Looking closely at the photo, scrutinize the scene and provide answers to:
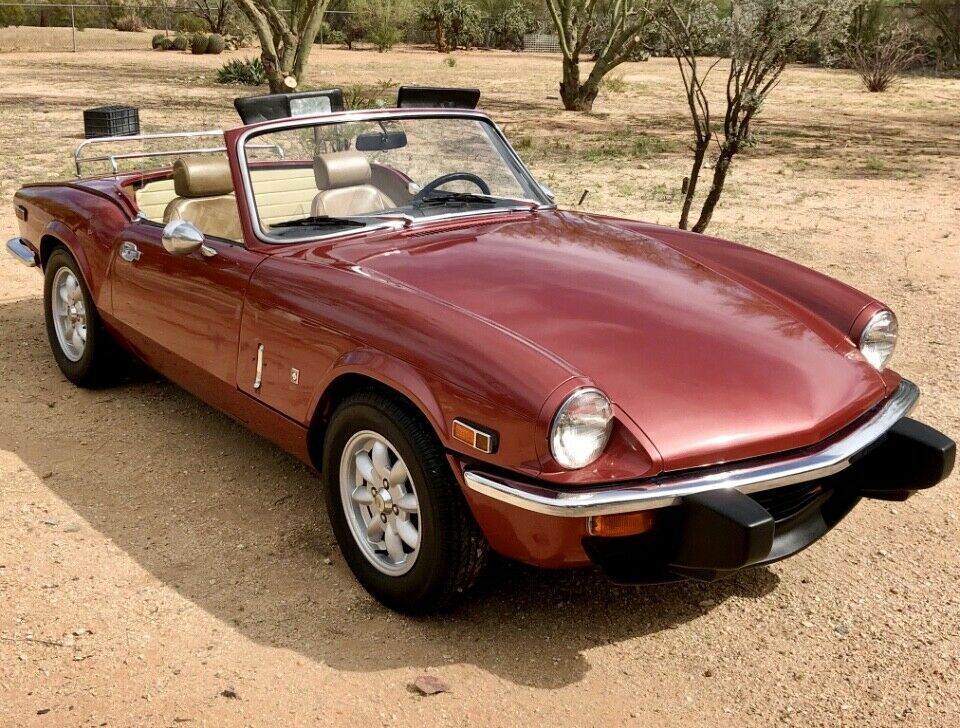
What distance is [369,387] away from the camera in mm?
3082

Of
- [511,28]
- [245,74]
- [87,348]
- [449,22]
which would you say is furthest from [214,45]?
[87,348]

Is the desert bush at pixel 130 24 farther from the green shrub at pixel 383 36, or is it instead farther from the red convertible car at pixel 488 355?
the red convertible car at pixel 488 355

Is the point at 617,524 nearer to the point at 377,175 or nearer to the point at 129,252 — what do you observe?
the point at 377,175

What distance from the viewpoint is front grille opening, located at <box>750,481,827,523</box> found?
282 cm

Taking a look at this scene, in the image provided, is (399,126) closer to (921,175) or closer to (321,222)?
(321,222)

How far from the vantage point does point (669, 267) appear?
366cm

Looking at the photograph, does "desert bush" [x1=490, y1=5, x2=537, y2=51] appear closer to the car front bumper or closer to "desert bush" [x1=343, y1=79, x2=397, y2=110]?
"desert bush" [x1=343, y1=79, x2=397, y2=110]

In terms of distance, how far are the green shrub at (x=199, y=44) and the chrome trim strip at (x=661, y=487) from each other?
33.9m

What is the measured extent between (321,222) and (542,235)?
857 millimetres

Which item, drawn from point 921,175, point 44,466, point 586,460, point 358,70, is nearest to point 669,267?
point 586,460

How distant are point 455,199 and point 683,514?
6.43ft

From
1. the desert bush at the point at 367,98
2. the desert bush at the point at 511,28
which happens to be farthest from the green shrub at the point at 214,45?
the desert bush at the point at 367,98

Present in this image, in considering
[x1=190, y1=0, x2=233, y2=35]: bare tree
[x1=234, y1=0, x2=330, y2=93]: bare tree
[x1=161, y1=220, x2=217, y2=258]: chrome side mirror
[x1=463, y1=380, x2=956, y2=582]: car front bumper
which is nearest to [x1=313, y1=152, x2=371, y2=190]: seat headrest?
[x1=161, y1=220, x2=217, y2=258]: chrome side mirror

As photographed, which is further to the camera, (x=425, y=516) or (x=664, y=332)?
(x=664, y=332)
